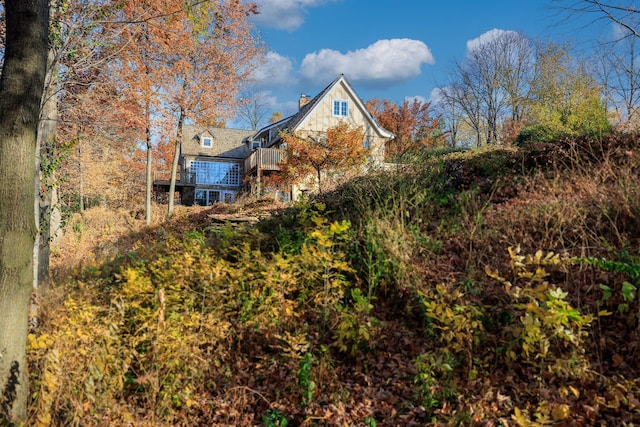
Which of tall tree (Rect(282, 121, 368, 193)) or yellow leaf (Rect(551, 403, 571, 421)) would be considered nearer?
yellow leaf (Rect(551, 403, 571, 421))

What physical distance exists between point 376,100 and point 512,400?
1394 inches

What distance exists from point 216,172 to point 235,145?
10.6 ft

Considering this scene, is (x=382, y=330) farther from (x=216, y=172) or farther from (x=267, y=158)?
(x=216, y=172)

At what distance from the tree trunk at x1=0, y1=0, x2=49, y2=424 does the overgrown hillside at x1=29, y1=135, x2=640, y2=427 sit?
0.21 meters

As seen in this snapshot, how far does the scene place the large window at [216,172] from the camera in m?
32.7

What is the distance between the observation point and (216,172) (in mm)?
33219

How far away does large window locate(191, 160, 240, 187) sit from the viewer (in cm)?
3269

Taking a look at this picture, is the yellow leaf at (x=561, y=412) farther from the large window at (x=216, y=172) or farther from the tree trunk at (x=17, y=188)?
the large window at (x=216, y=172)

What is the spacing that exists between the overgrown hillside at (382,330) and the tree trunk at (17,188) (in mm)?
Result: 211

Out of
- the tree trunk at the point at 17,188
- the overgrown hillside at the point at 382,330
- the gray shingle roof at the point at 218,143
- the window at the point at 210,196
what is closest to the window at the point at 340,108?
the gray shingle roof at the point at 218,143

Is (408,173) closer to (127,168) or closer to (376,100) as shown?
(127,168)

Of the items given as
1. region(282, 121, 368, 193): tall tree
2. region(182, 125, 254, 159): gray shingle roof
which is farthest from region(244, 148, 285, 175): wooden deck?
Answer: region(182, 125, 254, 159): gray shingle roof

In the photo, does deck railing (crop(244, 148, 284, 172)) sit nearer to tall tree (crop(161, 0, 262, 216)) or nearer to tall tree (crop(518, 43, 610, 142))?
tall tree (crop(161, 0, 262, 216))

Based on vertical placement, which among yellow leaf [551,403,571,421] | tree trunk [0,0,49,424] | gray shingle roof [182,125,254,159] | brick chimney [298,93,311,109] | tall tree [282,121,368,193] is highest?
brick chimney [298,93,311,109]
